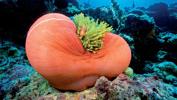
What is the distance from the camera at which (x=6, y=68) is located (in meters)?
→ 5.30

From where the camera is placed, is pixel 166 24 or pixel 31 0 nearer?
pixel 31 0

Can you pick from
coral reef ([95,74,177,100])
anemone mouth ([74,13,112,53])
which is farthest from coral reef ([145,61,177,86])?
anemone mouth ([74,13,112,53])

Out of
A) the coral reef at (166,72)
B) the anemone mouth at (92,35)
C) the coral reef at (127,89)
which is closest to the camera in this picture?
the coral reef at (127,89)

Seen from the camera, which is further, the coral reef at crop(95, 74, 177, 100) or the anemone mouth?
the anemone mouth

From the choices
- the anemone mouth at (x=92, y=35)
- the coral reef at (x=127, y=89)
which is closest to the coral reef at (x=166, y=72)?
the coral reef at (x=127, y=89)

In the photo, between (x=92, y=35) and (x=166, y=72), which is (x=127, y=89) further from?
(x=166, y=72)

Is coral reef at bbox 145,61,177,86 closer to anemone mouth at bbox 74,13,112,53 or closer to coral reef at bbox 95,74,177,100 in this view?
coral reef at bbox 95,74,177,100

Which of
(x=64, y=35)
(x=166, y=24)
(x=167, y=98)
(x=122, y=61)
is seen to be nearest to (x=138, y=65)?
(x=167, y=98)

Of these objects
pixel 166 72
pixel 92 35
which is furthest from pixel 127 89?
pixel 166 72

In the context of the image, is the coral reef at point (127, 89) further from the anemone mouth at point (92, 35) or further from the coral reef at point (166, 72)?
the coral reef at point (166, 72)

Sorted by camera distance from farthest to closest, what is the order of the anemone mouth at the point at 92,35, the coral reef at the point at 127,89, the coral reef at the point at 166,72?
the coral reef at the point at 166,72 → the anemone mouth at the point at 92,35 → the coral reef at the point at 127,89

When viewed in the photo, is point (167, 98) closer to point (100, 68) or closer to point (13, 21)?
point (100, 68)

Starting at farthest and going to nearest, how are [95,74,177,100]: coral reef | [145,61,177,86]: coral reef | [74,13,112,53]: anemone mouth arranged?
[145,61,177,86]: coral reef < [74,13,112,53]: anemone mouth < [95,74,177,100]: coral reef

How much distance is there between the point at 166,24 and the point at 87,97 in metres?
13.5
